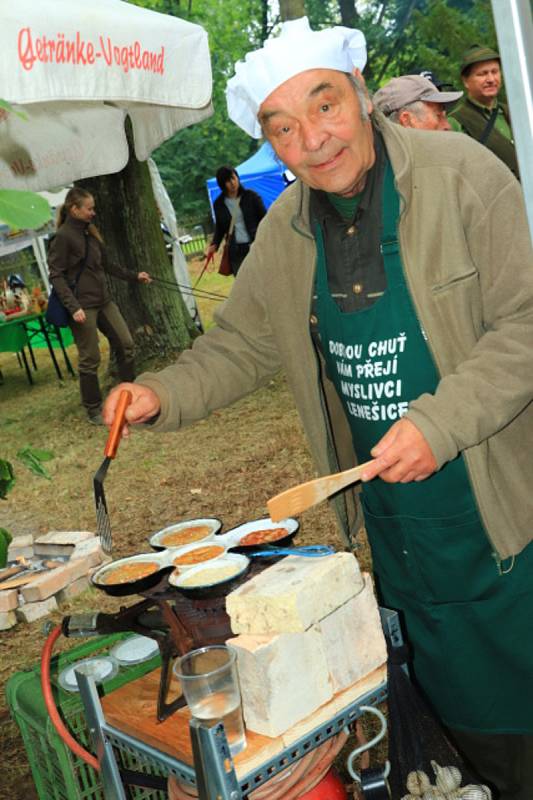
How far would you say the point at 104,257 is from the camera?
9.47 metres

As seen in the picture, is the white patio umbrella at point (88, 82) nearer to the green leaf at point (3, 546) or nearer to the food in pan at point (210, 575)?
the green leaf at point (3, 546)

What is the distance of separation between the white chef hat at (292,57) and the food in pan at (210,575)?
42.8 inches

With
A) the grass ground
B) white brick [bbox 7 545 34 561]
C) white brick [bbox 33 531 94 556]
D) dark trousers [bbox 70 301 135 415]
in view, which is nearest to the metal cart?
the grass ground

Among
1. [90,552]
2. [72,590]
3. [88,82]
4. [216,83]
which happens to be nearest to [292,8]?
[88,82]

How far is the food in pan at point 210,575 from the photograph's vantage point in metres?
1.93

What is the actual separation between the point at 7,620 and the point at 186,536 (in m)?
3.13

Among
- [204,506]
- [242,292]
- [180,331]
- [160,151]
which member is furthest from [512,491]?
[160,151]

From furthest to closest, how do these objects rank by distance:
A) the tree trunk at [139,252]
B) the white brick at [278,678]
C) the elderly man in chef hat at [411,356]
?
the tree trunk at [139,252] → the elderly man in chef hat at [411,356] → the white brick at [278,678]

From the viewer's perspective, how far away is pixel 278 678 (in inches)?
65.6

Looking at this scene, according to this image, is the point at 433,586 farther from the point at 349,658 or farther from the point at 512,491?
the point at 349,658

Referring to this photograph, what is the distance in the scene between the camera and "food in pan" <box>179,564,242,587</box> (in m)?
1.93

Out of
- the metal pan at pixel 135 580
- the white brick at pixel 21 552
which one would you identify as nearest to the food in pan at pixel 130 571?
the metal pan at pixel 135 580

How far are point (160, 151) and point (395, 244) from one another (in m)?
33.1

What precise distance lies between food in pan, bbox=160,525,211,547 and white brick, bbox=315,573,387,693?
59 centimetres
